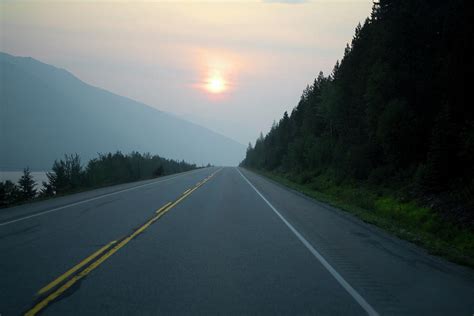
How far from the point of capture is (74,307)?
5570 mm

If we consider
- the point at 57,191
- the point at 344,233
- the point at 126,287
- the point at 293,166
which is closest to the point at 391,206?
the point at 344,233

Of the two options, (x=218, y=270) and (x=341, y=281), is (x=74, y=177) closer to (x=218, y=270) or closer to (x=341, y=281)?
(x=218, y=270)

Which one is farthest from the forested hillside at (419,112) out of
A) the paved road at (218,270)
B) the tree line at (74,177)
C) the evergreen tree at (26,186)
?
the evergreen tree at (26,186)

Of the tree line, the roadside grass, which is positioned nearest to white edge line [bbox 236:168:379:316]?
the roadside grass

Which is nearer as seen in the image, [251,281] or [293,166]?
[251,281]

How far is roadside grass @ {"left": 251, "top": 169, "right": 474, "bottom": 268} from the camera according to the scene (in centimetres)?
1063

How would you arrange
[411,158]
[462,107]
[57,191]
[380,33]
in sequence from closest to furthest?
[462,107], [411,158], [380,33], [57,191]

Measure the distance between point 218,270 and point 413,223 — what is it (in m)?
11.8

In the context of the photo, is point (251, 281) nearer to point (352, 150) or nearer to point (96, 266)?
point (96, 266)

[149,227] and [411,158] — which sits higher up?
[411,158]

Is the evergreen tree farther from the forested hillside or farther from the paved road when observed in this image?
the forested hillside

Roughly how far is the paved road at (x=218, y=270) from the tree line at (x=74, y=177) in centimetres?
1318

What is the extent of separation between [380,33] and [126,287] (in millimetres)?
25562

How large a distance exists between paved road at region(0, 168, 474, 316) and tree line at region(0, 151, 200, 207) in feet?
43.2
